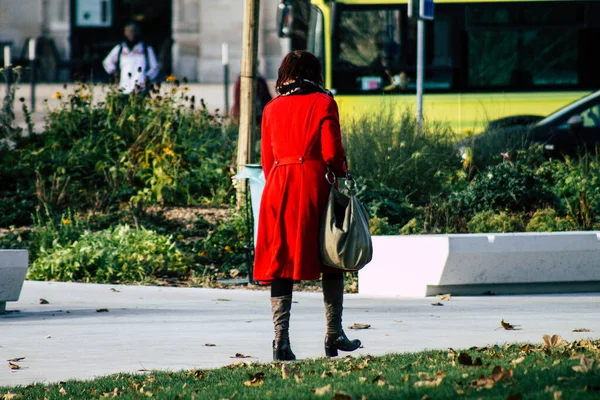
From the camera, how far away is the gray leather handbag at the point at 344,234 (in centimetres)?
608

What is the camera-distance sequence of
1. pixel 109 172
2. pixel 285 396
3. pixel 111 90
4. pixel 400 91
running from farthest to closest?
pixel 400 91 → pixel 111 90 → pixel 109 172 → pixel 285 396

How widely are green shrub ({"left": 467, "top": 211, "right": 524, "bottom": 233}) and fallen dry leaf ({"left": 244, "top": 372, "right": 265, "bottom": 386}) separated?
18.0 feet

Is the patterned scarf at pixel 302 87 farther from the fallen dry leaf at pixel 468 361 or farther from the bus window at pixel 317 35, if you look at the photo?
the bus window at pixel 317 35

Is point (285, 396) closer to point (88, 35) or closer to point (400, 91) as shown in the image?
point (400, 91)

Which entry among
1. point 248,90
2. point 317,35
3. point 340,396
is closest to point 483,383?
point 340,396

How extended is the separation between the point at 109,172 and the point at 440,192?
3750 millimetres

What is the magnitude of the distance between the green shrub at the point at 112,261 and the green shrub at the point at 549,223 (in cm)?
319

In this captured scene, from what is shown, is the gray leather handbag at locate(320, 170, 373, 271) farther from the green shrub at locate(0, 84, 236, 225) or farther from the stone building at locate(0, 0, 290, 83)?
the stone building at locate(0, 0, 290, 83)

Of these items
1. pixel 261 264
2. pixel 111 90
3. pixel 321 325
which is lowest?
pixel 321 325

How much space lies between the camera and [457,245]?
905cm

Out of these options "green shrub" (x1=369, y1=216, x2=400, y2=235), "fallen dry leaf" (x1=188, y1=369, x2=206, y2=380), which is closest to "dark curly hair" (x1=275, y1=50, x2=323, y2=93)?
"fallen dry leaf" (x1=188, y1=369, x2=206, y2=380)

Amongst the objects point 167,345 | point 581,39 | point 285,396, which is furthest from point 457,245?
point 581,39

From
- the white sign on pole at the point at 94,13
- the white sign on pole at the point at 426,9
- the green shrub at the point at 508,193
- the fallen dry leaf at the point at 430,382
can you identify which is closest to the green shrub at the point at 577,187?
the green shrub at the point at 508,193

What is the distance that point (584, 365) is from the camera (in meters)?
5.11
